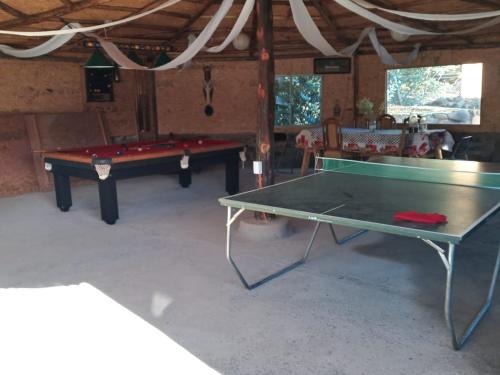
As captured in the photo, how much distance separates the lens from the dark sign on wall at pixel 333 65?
28.2 ft

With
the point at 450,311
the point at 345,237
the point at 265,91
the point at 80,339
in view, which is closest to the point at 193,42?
the point at 265,91

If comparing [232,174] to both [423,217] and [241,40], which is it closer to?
[241,40]

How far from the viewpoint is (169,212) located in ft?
19.0

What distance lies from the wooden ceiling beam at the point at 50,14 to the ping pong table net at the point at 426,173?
9.74 ft

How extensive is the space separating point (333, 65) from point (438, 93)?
1.87 meters

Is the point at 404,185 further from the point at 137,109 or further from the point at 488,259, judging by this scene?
the point at 137,109

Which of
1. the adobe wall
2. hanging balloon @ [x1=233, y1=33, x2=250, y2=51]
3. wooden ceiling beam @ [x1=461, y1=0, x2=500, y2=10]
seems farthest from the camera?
the adobe wall

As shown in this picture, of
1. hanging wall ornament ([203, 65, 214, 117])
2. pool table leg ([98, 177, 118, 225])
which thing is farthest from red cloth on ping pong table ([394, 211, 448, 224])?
hanging wall ornament ([203, 65, 214, 117])

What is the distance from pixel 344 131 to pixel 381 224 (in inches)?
178

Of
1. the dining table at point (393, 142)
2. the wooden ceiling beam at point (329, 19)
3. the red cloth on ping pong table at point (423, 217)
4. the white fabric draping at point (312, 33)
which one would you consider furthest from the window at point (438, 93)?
the red cloth on ping pong table at point (423, 217)

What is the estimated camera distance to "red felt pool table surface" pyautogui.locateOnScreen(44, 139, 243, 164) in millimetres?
5125

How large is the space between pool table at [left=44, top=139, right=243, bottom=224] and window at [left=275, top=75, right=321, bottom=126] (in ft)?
9.36

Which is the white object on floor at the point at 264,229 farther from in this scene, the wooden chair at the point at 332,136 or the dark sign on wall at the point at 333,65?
the dark sign on wall at the point at 333,65

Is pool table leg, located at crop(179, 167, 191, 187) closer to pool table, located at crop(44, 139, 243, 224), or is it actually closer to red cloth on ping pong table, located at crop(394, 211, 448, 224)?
Answer: pool table, located at crop(44, 139, 243, 224)
